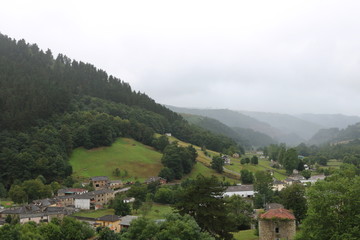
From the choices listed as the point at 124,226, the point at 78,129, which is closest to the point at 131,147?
the point at 78,129

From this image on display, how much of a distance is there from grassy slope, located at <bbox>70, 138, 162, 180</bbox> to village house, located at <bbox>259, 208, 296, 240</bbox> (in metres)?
47.0

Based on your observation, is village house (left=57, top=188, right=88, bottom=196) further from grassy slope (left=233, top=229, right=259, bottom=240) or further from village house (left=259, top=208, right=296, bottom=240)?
village house (left=259, top=208, right=296, bottom=240)

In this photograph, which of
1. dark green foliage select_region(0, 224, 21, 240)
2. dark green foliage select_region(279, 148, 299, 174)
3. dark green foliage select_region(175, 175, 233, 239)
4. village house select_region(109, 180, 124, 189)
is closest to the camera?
dark green foliage select_region(175, 175, 233, 239)

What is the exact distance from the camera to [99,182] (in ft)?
226

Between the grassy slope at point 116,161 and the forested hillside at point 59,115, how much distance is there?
2.61 m

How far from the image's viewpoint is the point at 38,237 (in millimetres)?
31797

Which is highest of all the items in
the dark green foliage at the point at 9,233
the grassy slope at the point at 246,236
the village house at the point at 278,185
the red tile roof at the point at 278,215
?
the red tile roof at the point at 278,215

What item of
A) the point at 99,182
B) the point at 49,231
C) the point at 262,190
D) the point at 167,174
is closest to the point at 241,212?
the point at 262,190

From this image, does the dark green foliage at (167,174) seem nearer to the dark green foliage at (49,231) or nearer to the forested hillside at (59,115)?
the forested hillside at (59,115)

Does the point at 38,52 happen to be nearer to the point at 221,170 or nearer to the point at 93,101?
the point at 93,101

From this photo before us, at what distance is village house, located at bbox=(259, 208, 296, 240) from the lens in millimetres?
29625

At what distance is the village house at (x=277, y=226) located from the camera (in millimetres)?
29625

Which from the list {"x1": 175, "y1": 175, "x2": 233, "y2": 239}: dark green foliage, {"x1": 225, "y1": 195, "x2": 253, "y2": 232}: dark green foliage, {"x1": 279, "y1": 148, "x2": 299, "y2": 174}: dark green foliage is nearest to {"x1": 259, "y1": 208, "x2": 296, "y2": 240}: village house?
{"x1": 175, "y1": 175, "x2": 233, "y2": 239}: dark green foliage

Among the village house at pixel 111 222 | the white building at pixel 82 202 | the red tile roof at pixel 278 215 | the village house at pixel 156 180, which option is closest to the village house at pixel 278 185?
A: the village house at pixel 156 180
